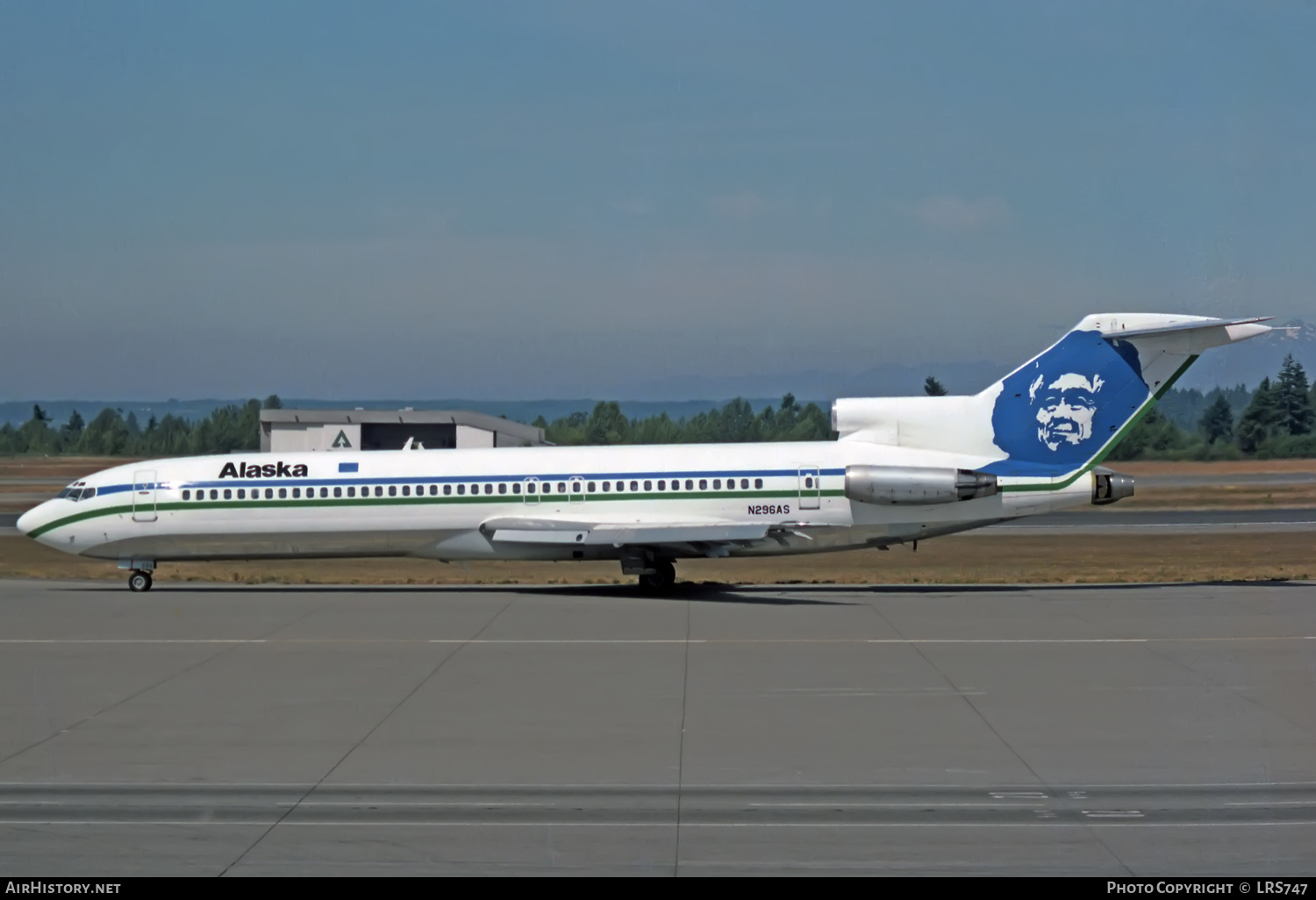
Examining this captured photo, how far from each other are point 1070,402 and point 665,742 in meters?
17.5

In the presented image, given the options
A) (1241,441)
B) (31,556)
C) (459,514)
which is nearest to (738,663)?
(459,514)

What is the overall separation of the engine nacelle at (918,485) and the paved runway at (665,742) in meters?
4.09

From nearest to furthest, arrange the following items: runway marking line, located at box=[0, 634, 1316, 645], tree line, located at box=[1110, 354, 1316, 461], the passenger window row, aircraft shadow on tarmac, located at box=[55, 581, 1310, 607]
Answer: runway marking line, located at box=[0, 634, 1316, 645]
aircraft shadow on tarmac, located at box=[55, 581, 1310, 607]
the passenger window row
tree line, located at box=[1110, 354, 1316, 461]

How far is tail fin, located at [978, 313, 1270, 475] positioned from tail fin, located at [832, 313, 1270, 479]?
2 centimetres

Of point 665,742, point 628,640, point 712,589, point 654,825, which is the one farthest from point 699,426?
point 654,825

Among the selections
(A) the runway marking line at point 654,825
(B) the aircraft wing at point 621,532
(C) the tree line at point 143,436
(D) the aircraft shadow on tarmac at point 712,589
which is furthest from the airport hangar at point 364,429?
(A) the runway marking line at point 654,825

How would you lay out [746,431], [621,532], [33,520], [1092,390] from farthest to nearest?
1. [746,431]
2. [33,520]
3. [1092,390]
4. [621,532]

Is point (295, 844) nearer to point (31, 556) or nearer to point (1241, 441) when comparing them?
point (31, 556)

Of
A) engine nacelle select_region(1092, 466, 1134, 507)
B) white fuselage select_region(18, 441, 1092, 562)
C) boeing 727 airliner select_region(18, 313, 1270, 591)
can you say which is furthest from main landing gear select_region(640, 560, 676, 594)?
engine nacelle select_region(1092, 466, 1134, 507)

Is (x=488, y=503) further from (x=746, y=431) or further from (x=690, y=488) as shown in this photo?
(x=746, y=431)

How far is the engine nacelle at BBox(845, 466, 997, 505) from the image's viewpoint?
89.5ft

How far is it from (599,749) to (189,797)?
3.78 m

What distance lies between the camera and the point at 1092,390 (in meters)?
27.8

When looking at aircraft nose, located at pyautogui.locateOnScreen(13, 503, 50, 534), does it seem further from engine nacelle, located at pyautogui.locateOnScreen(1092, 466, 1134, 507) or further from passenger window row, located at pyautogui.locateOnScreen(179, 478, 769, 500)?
engine nacelle, located at pyautogui.locateOnScreen(1092, 466, 1134, 507)
